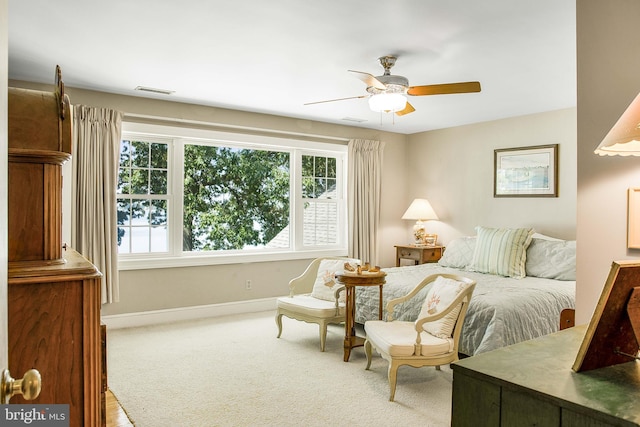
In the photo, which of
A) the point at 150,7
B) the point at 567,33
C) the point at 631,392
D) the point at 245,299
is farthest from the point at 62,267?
the point at 245,299

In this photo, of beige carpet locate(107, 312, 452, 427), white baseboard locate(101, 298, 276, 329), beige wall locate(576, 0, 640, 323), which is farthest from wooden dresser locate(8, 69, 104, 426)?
white baseboard locate(101, 298, 276, 329)

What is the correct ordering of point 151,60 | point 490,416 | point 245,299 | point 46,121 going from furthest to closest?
point 245,299, point 151,60, point 46,121, point 490,416

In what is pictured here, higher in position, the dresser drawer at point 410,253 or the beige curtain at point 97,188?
the beige curtain at point 97,188

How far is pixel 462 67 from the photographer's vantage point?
12.1ft

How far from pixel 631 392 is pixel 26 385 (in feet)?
4.09

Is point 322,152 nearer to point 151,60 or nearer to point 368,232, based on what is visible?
point 368,232

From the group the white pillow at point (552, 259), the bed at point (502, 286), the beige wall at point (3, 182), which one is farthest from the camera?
the white pillow at point (552, 259)

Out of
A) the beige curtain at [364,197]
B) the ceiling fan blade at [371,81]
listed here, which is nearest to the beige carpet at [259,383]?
the beige curtain at [364,197]

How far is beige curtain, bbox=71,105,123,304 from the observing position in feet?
14.5

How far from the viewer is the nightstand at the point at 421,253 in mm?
6156

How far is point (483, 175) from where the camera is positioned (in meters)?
6.02

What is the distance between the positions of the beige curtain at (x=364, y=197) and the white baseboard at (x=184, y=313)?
145 centimetres

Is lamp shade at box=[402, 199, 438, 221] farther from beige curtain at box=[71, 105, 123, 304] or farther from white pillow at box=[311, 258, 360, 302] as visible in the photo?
beige curtain at box=[71, 105, 123, 304]

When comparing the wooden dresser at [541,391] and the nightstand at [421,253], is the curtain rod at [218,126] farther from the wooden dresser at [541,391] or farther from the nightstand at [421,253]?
the wooden dresser at [541,391]
